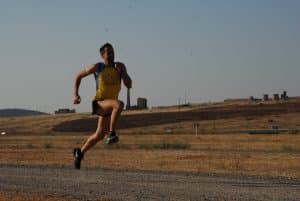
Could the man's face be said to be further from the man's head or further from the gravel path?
the gravel path

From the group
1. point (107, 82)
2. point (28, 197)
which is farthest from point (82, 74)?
point (28, 197)

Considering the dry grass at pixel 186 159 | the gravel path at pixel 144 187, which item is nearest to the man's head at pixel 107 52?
the gravel path at pixel 144 187

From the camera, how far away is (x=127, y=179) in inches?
659

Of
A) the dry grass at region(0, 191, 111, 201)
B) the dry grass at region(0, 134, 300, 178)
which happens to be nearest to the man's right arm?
the dry grass at region(0, 191, 111, 201)

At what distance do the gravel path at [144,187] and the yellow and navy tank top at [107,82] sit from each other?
71.4 inches

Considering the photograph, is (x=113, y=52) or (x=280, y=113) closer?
(x=113, y=52)

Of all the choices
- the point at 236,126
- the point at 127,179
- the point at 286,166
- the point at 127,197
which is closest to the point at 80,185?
the point at 127,179

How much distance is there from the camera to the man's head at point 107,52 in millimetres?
13195

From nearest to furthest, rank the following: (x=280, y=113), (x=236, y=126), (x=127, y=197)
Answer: (x=127, y=197) → (x=236, y=126) → (x=280, y=113)

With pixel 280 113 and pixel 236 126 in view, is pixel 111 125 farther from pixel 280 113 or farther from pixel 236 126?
pixel 280 113

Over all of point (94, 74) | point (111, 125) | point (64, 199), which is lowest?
point (64, 199)

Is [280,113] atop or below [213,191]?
atop

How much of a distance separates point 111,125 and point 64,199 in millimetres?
1576

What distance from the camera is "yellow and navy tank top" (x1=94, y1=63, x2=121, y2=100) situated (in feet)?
43.8
